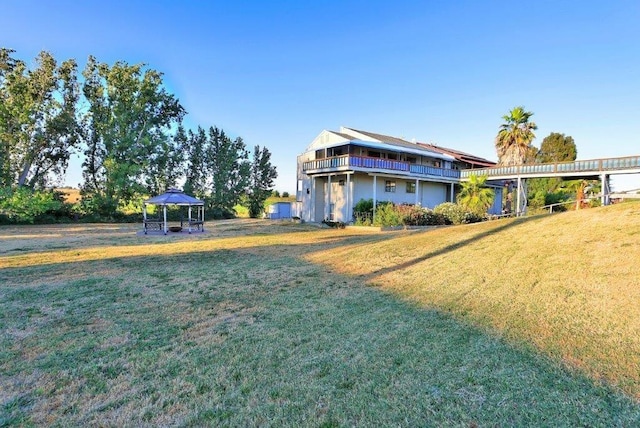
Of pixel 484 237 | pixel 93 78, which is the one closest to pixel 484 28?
pixel 484 237

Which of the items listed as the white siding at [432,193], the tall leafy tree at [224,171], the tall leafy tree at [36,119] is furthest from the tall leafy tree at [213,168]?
the white siding at [432,193]

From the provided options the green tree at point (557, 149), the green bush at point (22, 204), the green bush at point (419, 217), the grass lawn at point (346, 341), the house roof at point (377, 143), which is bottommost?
the grass lawn at point (346, 341)

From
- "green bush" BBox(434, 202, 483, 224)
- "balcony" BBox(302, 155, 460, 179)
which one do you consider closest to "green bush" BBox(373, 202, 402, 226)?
"green bush" BBox(434, 202, 483, 224)

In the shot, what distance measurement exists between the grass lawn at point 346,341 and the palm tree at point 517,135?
26.5m

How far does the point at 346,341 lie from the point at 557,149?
1929 inches

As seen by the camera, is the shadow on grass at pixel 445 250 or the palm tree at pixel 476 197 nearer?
the shadow on grass at pixel 445 250

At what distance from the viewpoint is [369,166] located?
22.4 m

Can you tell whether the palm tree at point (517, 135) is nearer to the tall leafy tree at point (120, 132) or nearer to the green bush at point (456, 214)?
the green bush at point (456, 214)

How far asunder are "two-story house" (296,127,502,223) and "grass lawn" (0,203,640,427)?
599 inches

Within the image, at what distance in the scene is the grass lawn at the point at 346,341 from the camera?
2680mm

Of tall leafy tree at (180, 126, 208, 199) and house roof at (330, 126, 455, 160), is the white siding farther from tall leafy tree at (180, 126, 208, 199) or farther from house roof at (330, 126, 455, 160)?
tall leafy tree at (180, 126, 208, 199)

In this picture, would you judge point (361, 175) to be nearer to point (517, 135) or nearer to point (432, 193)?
point (432, 193)

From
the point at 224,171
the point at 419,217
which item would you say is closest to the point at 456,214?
the point at 419,217

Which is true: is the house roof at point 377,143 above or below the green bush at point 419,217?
above
